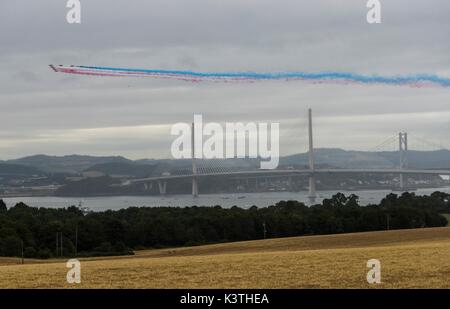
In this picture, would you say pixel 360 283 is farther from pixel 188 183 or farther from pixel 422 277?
pixel 188 183

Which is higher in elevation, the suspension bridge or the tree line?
the suspension bridge

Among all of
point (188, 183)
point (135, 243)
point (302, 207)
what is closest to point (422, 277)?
point (135, 243)

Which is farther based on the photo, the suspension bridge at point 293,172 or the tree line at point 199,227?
the suspension bridge at point 293,172

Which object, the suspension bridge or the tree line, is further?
the suspension bridge

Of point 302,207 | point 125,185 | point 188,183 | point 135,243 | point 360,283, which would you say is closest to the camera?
point 360,283

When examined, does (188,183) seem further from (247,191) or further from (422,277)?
(422,277)

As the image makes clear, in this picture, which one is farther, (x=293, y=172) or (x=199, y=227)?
(x=293, y=172)

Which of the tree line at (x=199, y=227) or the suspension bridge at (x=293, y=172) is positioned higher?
the suspension bridge at (x=293, y=172)
